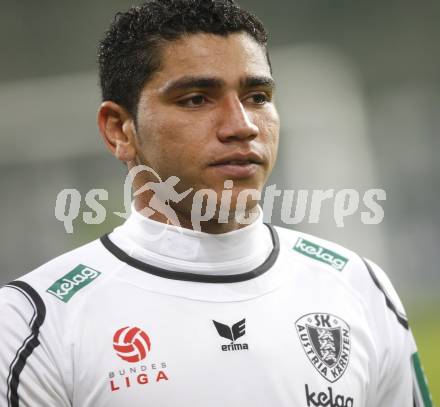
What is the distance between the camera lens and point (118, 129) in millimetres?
1823

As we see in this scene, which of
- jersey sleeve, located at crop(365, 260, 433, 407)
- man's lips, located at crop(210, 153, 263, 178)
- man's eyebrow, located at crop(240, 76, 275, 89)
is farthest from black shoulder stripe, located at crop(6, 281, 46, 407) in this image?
jersey sleeve, located at crop(365, 260, 433, 407)

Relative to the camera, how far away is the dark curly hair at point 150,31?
1.70m

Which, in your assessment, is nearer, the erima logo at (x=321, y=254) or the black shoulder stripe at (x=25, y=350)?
the black shoulder stripe at (x=25, y=350)

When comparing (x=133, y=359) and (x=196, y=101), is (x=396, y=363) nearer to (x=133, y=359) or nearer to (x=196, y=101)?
(x=133, y=359)

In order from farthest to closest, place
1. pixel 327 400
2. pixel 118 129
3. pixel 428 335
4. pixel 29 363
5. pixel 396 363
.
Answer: pixel 428 335 → pixel 118 129 → pixel 396 363 → pixel 327 400 → pixel 29 363

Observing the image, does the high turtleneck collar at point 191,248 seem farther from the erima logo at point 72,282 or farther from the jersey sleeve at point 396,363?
the jersey sleeve at point 396,363

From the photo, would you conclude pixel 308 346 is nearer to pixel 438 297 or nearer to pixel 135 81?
pixel 135 81

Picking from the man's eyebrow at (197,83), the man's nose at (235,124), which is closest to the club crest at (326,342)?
the man's nose at (235,124)

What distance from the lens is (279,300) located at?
5.58ft

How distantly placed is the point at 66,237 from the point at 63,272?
13.9 ft

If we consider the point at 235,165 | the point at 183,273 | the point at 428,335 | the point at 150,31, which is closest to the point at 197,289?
the point at 183,273

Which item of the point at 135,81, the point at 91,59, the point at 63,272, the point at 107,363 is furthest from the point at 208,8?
the point at 91,59

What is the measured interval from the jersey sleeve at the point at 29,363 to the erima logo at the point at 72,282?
0.07 meters

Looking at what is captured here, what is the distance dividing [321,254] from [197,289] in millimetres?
335
